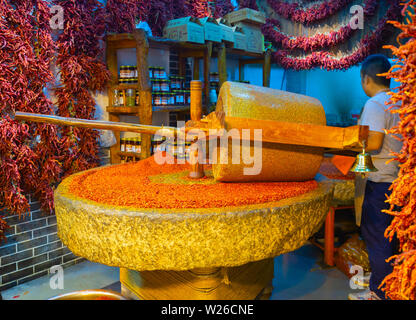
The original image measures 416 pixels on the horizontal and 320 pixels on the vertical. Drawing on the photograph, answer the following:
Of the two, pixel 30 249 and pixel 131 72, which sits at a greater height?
pixel 131 72

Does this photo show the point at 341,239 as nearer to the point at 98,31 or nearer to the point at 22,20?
the point at 98,31

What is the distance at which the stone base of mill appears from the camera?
194 cm

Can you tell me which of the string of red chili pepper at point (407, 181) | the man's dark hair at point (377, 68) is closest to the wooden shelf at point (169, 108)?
the man's dark hair at point (377, 68)

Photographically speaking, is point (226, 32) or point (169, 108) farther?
point (226, 32)

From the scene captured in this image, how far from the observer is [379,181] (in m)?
2.38

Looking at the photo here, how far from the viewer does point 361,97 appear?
5.34 metres

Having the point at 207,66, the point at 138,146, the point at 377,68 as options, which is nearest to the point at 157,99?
the point at 138,146

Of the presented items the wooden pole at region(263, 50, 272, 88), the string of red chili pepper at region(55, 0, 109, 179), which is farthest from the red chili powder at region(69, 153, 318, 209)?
the wooden pole at region(263, 50, 272, 88)

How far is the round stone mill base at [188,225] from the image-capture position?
151 centimetres

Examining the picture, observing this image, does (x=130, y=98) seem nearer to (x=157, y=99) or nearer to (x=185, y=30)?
(x=157, y=99)

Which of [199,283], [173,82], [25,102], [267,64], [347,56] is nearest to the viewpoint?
[199,283]

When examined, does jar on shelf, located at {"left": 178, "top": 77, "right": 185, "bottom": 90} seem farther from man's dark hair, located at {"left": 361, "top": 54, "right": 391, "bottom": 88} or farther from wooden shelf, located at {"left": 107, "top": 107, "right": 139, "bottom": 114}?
man's dark hair, located at {"left": 361, "top": 54, "right": 391, "bottom": 88}

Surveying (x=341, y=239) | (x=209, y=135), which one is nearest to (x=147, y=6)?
(x=209, y=135)

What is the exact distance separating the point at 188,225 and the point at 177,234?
59 millimetres
